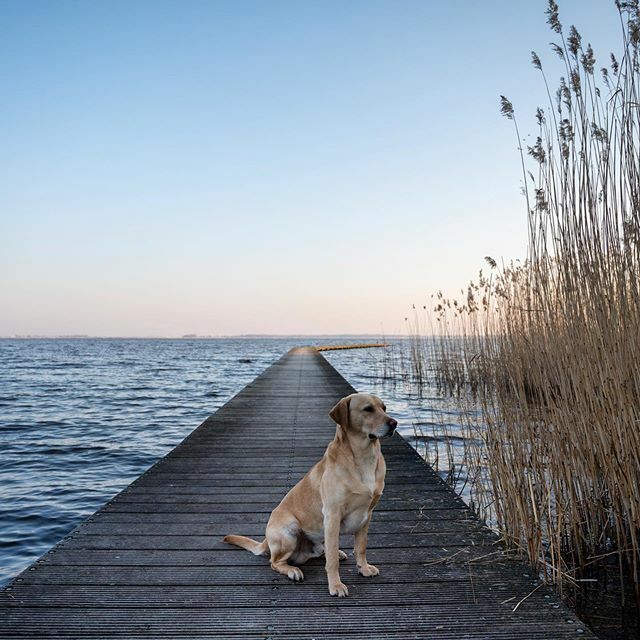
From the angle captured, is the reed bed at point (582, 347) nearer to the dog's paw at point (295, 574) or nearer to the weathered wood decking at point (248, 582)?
the weathered wood decking at point (248, 582)

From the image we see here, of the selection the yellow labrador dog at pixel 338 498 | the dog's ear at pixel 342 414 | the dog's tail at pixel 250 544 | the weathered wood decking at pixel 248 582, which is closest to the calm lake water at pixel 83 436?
the weathered wood decking at pixel 248 582

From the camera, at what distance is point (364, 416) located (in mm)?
2455

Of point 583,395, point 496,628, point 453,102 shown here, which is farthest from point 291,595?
point 453,102

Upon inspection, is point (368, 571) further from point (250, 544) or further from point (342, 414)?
point (342, 414)

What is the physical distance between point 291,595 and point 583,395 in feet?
6.64

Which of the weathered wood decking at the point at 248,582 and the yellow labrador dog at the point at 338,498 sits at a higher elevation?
the yellow labrador dog at the point at 338,498

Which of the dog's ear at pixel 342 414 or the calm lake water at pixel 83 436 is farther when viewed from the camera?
the calm lake water at pixel 83 436

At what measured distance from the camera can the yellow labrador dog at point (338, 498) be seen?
7.68 feet

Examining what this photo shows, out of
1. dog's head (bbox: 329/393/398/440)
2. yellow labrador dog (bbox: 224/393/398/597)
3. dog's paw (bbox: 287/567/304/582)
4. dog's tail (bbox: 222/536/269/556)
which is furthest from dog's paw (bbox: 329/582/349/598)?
dog's head (bbox: 329/393/398/440)

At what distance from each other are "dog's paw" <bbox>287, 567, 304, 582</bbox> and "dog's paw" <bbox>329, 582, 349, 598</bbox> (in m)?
0.20

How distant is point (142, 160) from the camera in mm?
15688

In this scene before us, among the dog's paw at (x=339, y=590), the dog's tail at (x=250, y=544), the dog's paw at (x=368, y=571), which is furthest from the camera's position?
the dog's tail at (x=250, y=544)

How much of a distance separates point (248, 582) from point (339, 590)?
47 centimetres

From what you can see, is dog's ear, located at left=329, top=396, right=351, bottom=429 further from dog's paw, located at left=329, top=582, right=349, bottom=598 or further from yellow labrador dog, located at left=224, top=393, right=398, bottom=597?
dog's paw, located at left=329, top=582, right=349, bottom=598
